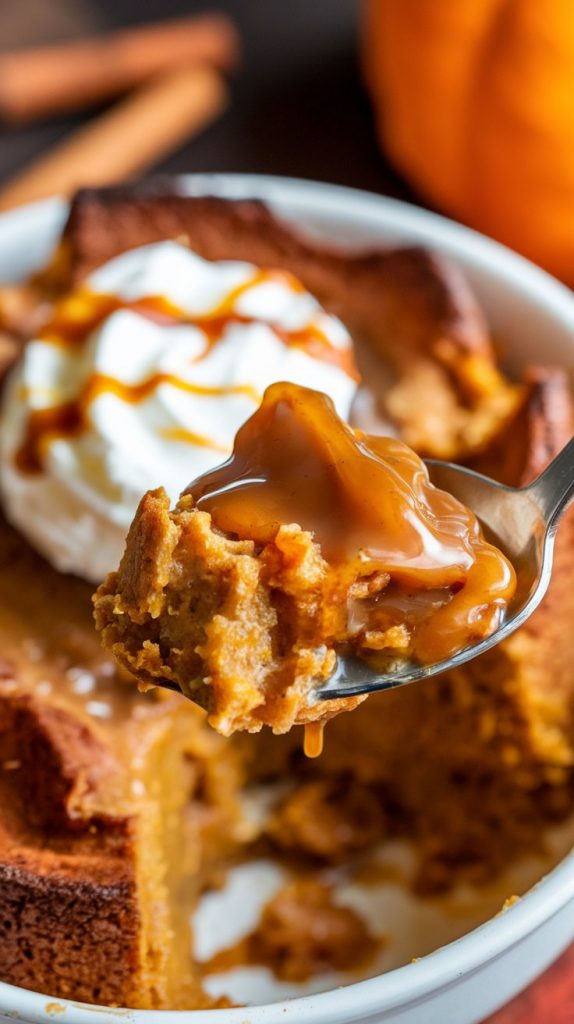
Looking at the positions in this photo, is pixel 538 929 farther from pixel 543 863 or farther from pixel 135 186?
pixel 135 186

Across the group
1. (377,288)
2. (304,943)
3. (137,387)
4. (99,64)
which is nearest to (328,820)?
(304,943)

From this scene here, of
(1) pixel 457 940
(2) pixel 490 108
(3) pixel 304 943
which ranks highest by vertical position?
(2) pixel 490 108

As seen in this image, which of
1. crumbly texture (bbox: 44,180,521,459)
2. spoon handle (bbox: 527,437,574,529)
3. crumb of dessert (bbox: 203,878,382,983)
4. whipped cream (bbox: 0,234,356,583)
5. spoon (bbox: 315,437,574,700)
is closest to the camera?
spoon (bbox: 315,437,574,700)

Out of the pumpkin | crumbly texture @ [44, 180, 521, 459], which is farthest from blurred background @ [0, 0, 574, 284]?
crumbly texture @ [44, 180, 521, 459]

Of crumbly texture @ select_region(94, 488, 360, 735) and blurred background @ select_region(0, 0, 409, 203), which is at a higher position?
crumbly texture @ select_region(94, 488, 360, 735)

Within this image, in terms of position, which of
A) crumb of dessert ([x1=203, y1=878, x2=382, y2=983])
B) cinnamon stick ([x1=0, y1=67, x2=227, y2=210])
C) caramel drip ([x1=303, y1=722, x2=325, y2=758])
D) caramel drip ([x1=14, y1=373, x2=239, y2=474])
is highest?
caramel drip ([x1=14, y1=373, x2=239, y2=474])

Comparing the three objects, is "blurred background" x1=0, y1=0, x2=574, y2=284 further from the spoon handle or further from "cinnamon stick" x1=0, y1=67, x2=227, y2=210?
the spoon handle

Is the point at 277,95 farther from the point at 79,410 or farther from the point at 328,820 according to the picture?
the point at 328,820
